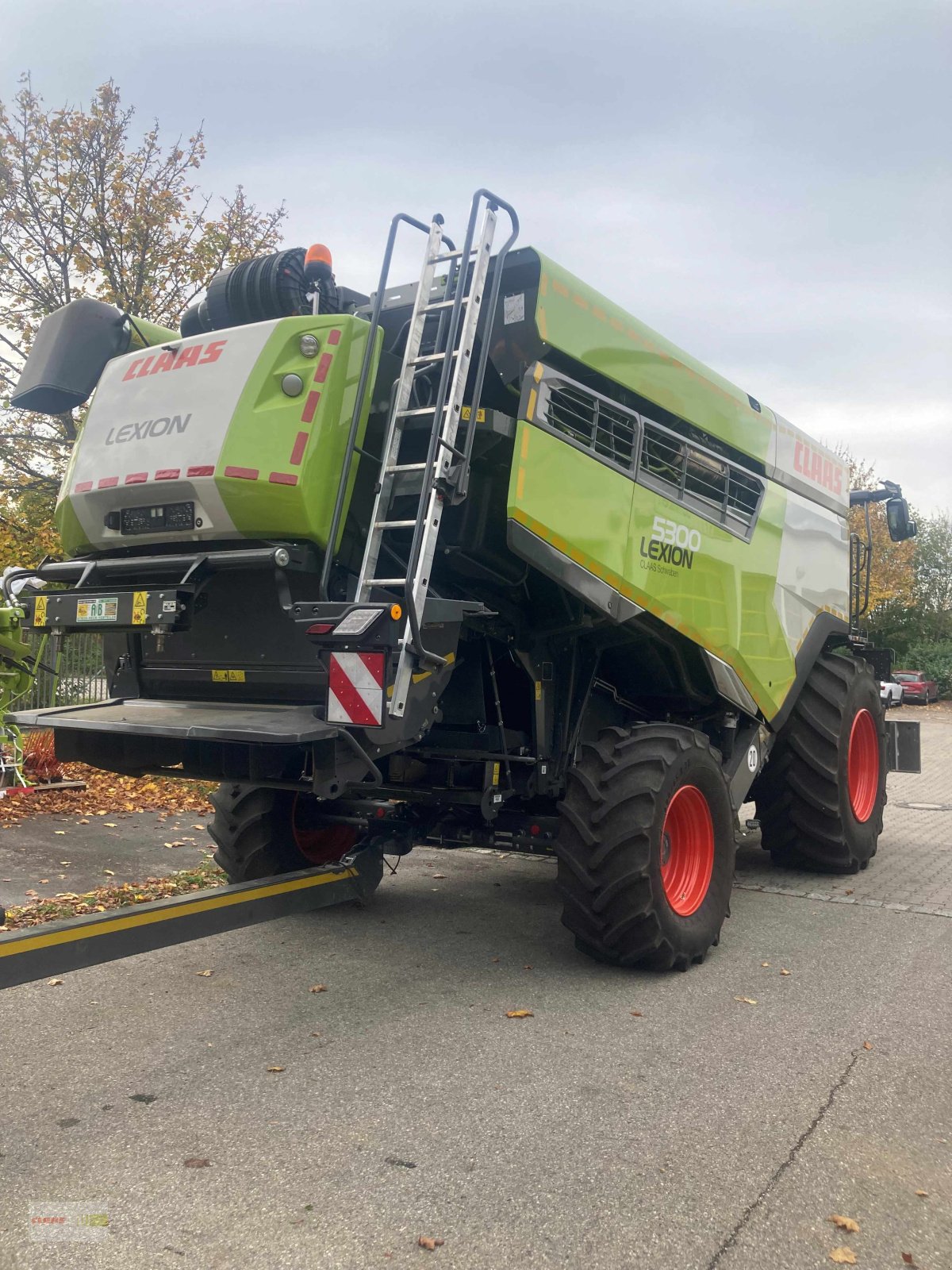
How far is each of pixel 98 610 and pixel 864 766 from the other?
19.1 ft

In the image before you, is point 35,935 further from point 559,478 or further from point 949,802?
point 949,802

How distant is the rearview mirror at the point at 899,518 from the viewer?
27.7ft

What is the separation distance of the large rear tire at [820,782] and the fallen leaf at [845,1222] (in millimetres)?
4441

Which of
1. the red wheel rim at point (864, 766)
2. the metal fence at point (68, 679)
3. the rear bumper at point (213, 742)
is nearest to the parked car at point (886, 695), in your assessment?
the red wheel rim at point (864, 766)

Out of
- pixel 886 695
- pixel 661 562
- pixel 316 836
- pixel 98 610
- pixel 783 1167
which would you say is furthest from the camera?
pixel 886 695

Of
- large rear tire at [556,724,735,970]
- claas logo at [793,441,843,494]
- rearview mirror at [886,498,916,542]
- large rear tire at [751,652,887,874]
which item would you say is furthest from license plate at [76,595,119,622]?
rearview mirror at [886,498,916,542]

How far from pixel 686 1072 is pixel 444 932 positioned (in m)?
2.15

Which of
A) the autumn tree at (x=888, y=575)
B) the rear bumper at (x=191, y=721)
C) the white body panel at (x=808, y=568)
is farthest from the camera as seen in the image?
the autumn tree at (x=888, y=575)

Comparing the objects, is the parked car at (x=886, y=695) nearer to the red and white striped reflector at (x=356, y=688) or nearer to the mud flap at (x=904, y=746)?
the mud flap at (x=904, y=746)

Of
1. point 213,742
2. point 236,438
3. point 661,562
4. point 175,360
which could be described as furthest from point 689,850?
point 175,360

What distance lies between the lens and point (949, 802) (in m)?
11.9

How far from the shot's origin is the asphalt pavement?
8.94ft

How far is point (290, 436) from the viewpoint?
4.37 m

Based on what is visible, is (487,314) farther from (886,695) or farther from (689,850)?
(886,695)
